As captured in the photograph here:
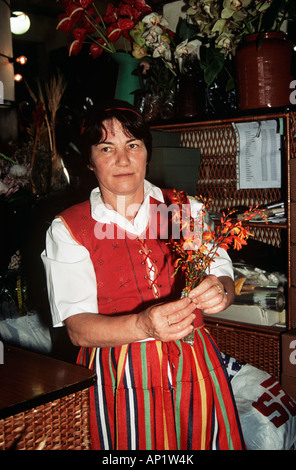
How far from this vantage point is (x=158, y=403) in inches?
50.0

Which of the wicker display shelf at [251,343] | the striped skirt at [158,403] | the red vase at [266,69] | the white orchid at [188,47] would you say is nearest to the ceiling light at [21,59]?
the white orchid at [188,47]

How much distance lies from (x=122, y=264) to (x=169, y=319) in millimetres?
344

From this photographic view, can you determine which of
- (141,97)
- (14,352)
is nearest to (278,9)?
(141,97)

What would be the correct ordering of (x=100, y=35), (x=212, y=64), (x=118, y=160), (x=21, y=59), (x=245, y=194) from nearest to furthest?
(x=118, y=160) < (x=212, y=64) < (x=100, y=35) < (x=245, y=194) < (x=21, y=59)

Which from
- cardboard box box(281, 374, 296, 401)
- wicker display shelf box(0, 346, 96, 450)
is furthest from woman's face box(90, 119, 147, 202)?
cardboard box box(281, 374, 296, 401)

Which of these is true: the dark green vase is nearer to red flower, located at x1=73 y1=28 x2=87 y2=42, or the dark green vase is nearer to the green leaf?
red flower, located at x1=73 y1=28 x2=87 y2=42

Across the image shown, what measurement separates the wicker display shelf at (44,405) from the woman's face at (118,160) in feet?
1.91

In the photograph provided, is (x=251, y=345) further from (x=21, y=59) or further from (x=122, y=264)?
(x=21, y=59)

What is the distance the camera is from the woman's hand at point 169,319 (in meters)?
Answer: 1.08

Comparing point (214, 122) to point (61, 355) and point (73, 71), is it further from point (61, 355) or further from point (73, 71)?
point (73, 71)

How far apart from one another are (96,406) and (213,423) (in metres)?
0.35

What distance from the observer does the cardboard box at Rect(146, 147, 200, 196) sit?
7.29 ft

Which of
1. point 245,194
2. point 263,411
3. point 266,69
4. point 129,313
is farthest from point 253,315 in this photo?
point 266,69

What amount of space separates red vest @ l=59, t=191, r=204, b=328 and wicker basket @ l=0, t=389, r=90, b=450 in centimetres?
32
